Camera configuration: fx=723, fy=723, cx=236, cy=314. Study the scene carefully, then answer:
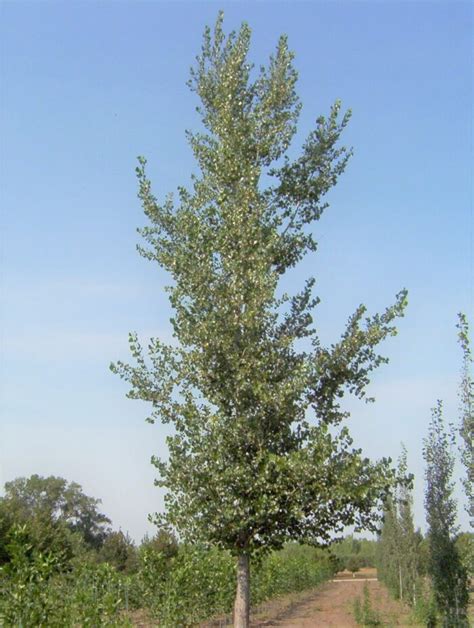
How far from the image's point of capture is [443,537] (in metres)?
21.2

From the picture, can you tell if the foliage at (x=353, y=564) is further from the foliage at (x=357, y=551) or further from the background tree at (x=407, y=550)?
the background tree at (x=407, y=550)

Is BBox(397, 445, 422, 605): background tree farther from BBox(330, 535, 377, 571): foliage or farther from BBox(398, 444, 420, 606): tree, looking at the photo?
BBox(330, 535, 377, 571): foliage

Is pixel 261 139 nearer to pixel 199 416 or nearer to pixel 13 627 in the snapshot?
pixel 199 416

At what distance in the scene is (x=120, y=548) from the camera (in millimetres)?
33688

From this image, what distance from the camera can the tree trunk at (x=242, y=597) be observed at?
1238cm

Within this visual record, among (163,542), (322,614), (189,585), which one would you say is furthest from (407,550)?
(189,585)

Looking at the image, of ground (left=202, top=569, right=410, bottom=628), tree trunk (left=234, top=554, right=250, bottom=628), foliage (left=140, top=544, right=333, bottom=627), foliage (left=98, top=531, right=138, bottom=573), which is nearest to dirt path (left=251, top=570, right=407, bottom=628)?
ground (left=202, top=569, right=410, bottom=628)

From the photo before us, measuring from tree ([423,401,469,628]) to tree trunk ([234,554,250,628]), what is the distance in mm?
9566

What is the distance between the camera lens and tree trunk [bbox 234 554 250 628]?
1238 centimetres

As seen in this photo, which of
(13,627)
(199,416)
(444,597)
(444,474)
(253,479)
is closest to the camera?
(13,627)

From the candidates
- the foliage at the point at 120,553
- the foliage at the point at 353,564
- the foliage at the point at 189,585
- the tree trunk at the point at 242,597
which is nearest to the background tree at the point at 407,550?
the foliage at the point at 189,585

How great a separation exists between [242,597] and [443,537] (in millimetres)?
10667

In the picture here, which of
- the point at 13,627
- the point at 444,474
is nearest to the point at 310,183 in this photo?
the point at 13,627

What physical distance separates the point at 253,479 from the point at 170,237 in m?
5.03
